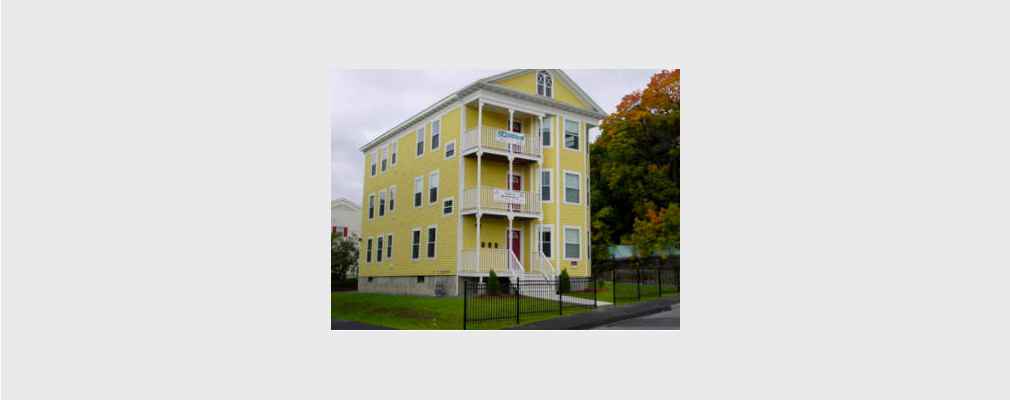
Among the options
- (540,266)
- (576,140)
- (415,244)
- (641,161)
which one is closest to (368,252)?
(415,244)

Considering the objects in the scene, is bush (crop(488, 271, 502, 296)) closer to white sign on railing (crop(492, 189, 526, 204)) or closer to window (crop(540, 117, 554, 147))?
white sign on railing (crop(492, 189, 526, 204))

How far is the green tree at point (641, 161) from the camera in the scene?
31.5 metres

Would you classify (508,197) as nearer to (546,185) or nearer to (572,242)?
(546,185)

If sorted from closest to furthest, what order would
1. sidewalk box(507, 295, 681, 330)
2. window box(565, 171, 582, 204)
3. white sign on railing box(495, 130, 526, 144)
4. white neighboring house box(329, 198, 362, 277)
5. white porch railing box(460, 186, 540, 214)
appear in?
sidewalk box(507, 295, 681, 330)
white porch railing box(460, 186, 540, 214)
white sign on railing box(495, 130, 526, 144)
window box(565, 171, 582, 204)
white neighboring house box(329, 198, 362, 277)

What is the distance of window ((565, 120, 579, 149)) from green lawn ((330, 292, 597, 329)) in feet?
22.5

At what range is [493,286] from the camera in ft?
65.3

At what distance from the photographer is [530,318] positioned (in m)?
16.2

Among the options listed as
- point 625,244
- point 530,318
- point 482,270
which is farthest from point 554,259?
point 625,244

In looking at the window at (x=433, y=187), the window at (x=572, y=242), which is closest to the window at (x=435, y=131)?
the window at (x=433, y=187)

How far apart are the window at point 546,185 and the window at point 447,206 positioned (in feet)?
11.8

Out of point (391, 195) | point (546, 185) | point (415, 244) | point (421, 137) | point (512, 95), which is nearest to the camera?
point (512, 95)


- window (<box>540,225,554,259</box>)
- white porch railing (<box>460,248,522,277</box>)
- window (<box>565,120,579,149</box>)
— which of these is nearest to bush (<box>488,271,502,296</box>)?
white porch railing (<box>460,248,522,277</box>)

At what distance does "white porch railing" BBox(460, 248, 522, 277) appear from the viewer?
21844mm

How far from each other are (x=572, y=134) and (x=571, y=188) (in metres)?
2.26
